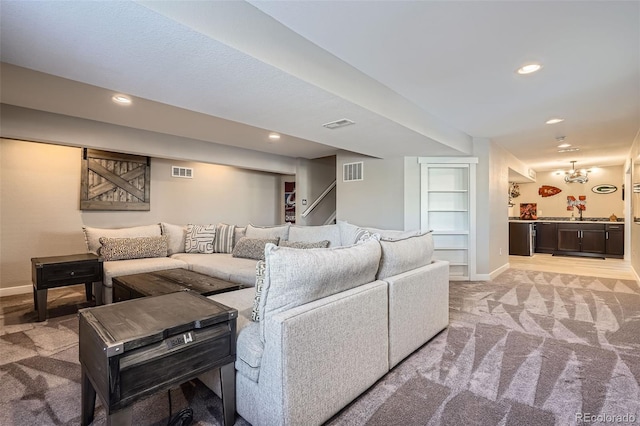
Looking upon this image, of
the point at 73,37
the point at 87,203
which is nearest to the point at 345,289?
the point at 73,37

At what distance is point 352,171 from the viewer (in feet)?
19.3

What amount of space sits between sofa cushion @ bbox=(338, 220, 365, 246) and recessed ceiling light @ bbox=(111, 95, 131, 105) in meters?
2.75

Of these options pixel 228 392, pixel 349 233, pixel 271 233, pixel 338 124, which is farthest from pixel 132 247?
pixel 228 392

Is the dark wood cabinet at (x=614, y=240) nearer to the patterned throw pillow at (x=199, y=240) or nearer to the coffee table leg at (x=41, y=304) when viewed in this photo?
the patterned throw pillow at (x=199, y=240)

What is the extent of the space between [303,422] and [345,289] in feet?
2.37

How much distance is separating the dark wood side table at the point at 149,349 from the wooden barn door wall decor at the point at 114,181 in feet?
12.3

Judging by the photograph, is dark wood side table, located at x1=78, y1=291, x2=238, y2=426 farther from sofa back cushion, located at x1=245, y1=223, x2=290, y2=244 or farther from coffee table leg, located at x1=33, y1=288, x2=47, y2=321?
sofa back cushion, located at x1=245, y1=223, x2=290, y2=244

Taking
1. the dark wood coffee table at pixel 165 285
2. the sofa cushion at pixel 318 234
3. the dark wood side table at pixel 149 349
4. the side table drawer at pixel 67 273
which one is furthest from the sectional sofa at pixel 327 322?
the side table drawer at pixel 67 273

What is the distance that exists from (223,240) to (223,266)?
1.13 meters

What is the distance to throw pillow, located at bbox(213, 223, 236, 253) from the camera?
494 centimetres

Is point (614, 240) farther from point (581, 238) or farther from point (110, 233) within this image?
point (110, 233)

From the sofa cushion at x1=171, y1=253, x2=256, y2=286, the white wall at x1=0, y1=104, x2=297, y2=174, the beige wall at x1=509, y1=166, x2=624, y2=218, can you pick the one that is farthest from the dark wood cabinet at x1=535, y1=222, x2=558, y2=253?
the sofa cushion at x1=171, y1=253, x2=256, y2=286

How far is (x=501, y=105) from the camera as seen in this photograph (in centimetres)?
353

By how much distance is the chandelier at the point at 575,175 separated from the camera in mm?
7938
